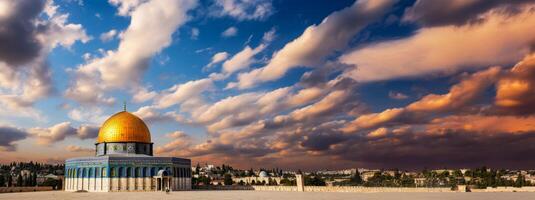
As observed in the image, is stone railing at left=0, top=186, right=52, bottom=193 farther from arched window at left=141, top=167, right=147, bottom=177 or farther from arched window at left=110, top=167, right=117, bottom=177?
arched window at left=141, top=167, right=147, bottom=177

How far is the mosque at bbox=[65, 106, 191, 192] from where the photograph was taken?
196 ft

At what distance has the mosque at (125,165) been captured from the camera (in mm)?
59594

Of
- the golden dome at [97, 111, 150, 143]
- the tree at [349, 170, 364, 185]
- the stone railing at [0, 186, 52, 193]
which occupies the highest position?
the golden dome at [97, 111, 150, 143]

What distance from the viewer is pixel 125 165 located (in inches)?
2359

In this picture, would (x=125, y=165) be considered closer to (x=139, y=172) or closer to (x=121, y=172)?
(x=121, y=172)

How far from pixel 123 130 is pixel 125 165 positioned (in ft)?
19.8

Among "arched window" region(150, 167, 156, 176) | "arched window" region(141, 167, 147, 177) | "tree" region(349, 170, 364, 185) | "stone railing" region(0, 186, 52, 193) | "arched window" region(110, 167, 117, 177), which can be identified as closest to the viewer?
"stone railing" region(0, 186, 52, 193)

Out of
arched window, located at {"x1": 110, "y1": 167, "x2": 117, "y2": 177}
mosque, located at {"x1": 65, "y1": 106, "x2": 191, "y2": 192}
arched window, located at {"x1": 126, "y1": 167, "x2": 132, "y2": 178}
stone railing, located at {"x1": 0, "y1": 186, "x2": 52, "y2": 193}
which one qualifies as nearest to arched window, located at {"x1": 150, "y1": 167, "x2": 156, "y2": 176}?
mosque, located at {"x1": 65, "y1": 106, "x2": 191, "y2": 192}

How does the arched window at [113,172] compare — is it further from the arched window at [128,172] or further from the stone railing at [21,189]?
the stone railing at [21,189]

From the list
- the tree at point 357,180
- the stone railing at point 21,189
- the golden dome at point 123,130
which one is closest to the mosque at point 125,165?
the golden dome at point 123,130

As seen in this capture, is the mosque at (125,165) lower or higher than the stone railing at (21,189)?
higher

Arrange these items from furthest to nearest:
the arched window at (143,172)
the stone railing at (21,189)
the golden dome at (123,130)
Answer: the golden dome at (123,130), the arched window at (143,172), the stone railing at (21,189)

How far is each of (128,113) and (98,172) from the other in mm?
9647

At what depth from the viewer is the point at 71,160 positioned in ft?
208
